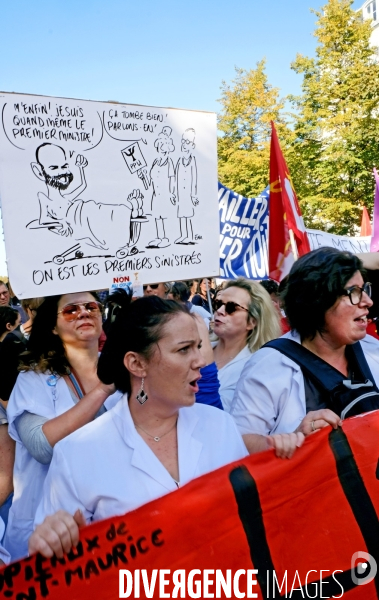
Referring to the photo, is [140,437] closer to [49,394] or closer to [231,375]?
[49,394]

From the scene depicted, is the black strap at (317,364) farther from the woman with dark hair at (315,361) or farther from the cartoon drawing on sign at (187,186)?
the cartoon drawing on sign at (187,186)

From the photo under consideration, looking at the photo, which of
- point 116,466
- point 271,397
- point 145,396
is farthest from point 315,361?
point 116,466

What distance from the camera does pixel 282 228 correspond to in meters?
5.45

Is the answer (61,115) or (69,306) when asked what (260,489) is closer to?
(69,306)

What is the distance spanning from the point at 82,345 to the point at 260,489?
41.5 inches

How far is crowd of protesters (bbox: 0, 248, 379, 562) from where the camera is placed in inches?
71.7

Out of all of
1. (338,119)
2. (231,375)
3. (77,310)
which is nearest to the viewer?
(77,310)

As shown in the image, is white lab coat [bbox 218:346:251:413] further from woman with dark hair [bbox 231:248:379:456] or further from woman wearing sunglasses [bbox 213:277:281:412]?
woman with dark hair [bbox 231:248:379:456]

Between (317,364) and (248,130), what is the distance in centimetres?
1877

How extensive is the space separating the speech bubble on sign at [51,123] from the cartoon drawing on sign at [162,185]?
0.31 metres

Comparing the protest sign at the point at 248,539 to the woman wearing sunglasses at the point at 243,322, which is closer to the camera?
the protest sign at the point at 248,539

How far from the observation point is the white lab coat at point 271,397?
2270mm

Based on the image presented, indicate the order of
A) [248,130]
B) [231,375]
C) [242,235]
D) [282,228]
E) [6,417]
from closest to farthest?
[6,417] → [231,375] → [282,228] → [242,235] → [248,130]

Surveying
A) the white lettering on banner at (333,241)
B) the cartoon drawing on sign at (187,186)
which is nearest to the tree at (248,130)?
the white lettering on banner at (333,241)
